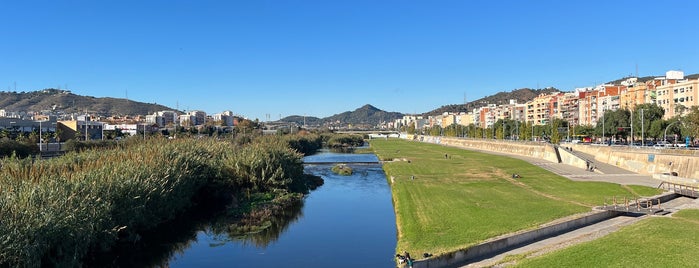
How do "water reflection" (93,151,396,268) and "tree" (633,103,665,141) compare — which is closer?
"water reflection" (93,151,396,268)

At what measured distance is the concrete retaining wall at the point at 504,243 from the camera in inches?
812

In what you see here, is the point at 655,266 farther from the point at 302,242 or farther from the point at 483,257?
the point at 302,242

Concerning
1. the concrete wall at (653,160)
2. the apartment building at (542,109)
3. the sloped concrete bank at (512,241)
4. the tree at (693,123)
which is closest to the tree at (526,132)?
the apartment building at (542,109)

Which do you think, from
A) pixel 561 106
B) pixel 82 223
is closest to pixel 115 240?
pixel 82 223

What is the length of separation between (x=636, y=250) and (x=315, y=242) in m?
15.9

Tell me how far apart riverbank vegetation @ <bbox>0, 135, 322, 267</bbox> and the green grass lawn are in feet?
57.4

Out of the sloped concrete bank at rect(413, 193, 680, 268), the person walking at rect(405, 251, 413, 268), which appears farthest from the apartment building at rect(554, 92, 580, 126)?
the person walking at rect(405, 251, 413, 268)

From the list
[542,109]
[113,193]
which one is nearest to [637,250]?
[113,193]

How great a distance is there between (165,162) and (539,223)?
2385cm

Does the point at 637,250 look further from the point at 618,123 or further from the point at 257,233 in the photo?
the point at 618,123

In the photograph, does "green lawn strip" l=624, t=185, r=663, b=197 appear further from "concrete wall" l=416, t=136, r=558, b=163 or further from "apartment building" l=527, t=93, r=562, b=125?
"apartment building" l=527, t=93, r=562, b=125

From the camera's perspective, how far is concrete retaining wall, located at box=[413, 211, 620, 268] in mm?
20625

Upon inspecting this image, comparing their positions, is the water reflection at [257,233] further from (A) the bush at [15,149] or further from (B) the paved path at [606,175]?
(A) the bush at [15,149]

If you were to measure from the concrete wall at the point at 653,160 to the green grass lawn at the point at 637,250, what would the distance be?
80.7ft
